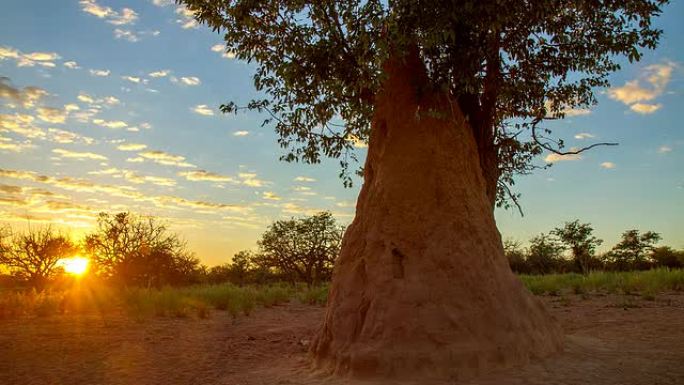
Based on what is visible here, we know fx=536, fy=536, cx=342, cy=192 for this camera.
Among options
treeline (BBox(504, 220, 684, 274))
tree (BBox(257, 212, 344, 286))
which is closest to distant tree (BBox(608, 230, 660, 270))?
treeline (BBox(504, 220, 684, 274))

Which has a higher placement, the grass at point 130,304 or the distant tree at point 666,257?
the distant tree at point 666,257

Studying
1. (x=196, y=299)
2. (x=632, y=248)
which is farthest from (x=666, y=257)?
(x=196, y=299)

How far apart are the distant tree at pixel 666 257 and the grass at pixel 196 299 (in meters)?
23.0

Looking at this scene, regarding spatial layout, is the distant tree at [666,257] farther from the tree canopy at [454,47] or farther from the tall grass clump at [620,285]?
the tree canopy at [454,47]

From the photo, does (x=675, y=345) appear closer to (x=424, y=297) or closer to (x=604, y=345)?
(x=604, y=345)

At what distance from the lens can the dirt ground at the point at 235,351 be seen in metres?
5.26

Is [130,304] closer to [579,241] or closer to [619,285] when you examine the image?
[619,285]

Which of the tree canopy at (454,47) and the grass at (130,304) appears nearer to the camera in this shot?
the tree canopy at (454,47)

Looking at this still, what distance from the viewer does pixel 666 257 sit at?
35719 millimetres

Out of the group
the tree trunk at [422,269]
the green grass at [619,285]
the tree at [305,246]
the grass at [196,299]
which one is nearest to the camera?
the tree trunk at [422,269]

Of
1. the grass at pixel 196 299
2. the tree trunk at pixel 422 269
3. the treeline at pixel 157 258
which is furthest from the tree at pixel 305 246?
the tree trunk at pixel 422 269

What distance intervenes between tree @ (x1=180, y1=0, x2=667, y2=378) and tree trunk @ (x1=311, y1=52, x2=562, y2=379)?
0.01 meters

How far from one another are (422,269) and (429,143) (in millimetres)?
1510

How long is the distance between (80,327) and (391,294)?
5.44 m
